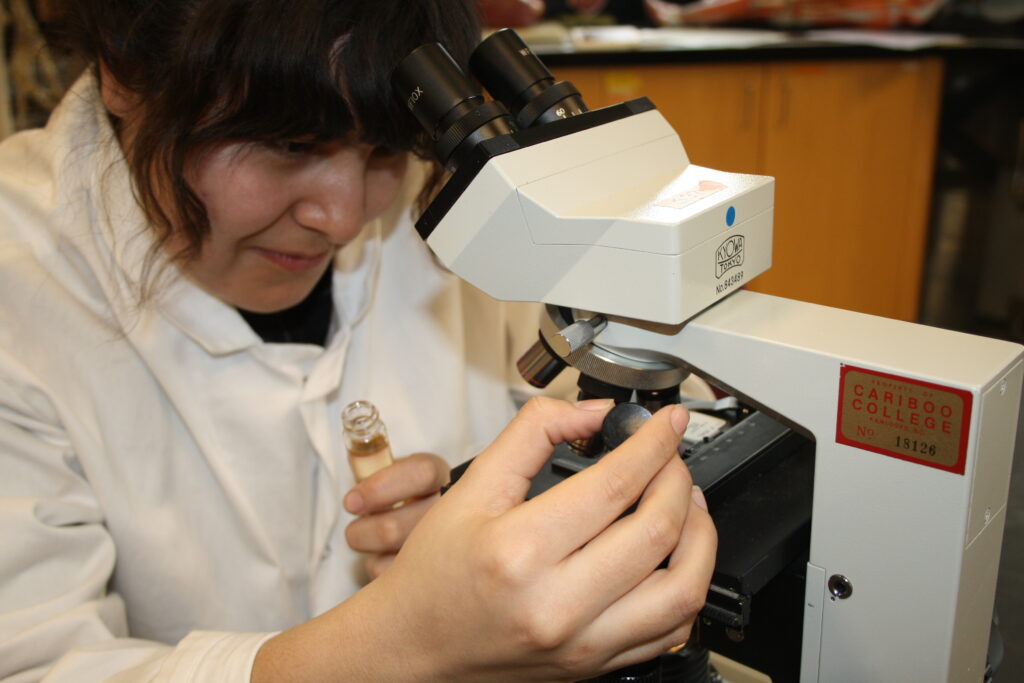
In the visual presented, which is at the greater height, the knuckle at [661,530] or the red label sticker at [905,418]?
the red label sticker at [905,418]

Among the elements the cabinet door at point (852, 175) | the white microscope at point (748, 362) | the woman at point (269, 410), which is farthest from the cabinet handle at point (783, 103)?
the white microscope at point (748, 362)

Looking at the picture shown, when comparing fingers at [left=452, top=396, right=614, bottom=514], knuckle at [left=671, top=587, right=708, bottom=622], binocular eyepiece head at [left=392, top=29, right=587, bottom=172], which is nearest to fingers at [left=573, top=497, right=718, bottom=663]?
knuckle at [left=671, top=587, right=708, bottom=622]

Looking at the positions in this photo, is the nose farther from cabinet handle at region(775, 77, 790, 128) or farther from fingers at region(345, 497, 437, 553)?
cabinet handle at region(775, 77, 790, 128)

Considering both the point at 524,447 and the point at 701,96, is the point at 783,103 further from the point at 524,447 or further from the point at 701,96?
the point at 524,447

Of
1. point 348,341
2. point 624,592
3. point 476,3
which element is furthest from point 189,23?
point 624,592

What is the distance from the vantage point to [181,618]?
1019 millimetres

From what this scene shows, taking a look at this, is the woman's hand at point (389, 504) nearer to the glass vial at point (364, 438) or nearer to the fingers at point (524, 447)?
the glass vial at point (364, 438)

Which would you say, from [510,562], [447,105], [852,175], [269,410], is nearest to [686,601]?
[510,562]

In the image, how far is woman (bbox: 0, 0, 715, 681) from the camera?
0.57 m

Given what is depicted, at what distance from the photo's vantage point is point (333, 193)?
0.88 metres

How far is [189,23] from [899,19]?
9.05 feet

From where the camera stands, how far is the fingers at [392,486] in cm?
91

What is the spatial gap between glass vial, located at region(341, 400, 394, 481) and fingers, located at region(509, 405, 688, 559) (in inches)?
14.3

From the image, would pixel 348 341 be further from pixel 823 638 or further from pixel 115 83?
pixel 823 638
